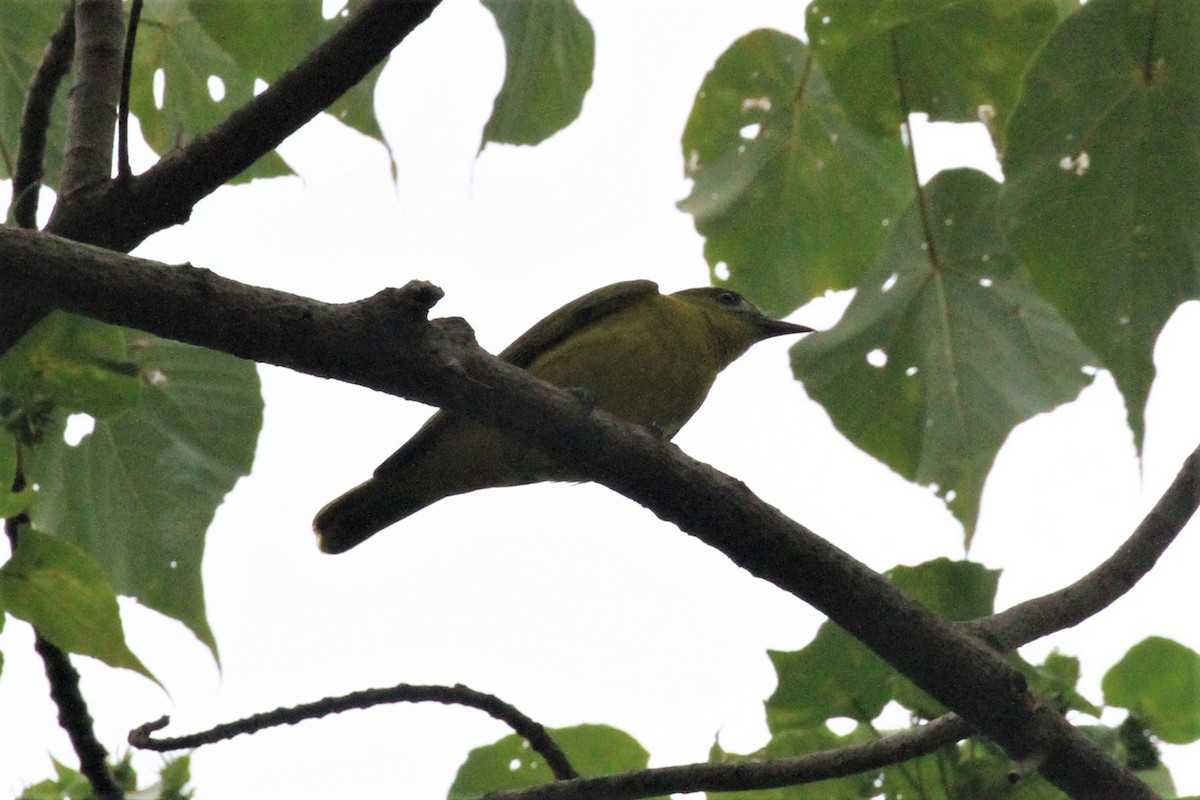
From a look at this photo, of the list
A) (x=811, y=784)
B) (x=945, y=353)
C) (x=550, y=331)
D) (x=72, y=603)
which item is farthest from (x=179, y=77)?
(x=811, y=784)

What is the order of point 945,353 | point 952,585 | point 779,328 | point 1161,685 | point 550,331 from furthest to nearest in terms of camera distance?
point 779,328 → point 550,331 → point 945,353 → point 952,585 → point 1161,685

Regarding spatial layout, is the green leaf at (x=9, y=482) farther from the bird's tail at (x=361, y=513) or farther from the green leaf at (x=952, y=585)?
the bird's tail at (x=361, y=513)

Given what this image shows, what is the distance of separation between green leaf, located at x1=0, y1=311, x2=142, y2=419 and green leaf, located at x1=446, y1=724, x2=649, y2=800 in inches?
52.1

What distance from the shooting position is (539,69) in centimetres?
366

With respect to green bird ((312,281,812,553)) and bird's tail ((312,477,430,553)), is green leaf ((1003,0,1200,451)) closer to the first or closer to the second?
green bird ((312,281,812,553))

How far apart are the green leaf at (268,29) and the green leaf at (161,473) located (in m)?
0.73

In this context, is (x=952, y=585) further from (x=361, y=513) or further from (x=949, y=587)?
(x=361, y=513)

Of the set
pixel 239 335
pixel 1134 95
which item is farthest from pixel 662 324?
pixel 239 335

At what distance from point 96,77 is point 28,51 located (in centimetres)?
76

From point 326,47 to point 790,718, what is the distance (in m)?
1.94

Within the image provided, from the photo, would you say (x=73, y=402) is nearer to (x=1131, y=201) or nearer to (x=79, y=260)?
(x=79, y=260)

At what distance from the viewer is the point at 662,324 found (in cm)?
529

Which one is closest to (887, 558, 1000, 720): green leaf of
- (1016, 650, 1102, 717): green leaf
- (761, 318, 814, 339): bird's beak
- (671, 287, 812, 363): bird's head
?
(1016, 650, 1102, 717): green leaf

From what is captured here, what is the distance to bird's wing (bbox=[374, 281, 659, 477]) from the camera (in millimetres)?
4801
